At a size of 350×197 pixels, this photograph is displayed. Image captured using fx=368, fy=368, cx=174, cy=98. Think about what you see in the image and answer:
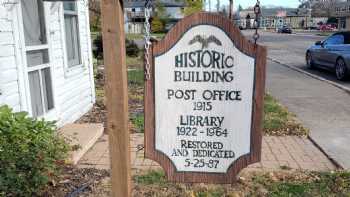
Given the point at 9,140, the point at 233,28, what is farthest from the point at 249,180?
the point at 9,140

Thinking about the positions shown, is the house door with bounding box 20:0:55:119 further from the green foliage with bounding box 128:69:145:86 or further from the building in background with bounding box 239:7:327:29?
the building in background with bounding box 239:7:327:29

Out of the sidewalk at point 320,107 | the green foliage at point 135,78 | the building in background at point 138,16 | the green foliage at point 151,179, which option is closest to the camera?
the green foliage at point 151,179

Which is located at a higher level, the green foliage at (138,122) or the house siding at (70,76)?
the house siding at (70,76)

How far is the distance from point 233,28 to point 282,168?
2520 mm

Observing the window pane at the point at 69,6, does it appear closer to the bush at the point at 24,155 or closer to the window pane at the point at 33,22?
the window pane at the point at 33,22

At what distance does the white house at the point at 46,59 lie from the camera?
4.36 meters

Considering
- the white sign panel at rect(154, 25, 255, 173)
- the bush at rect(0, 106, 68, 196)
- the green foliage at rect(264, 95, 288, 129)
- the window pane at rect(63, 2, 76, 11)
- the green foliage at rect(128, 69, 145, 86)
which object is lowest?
the green foliage at rect(264, 95, 288, 129)

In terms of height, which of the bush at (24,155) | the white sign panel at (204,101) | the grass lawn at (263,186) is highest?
the white sign panel at (204,101)

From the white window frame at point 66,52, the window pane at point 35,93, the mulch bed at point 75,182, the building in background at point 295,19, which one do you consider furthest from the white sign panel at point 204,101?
the building in background at point 295,19

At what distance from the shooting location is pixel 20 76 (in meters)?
4.55

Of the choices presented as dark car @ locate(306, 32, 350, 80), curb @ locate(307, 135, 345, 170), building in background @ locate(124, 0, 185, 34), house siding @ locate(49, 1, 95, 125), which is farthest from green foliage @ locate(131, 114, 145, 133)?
building in background @ locate(124, 0, 185, 34)

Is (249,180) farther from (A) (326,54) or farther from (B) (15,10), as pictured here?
(A) (326,54)

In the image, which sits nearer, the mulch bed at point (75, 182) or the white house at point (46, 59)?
the mulch bed at point (75, 182)

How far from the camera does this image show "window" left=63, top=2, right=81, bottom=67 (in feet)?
20.9
